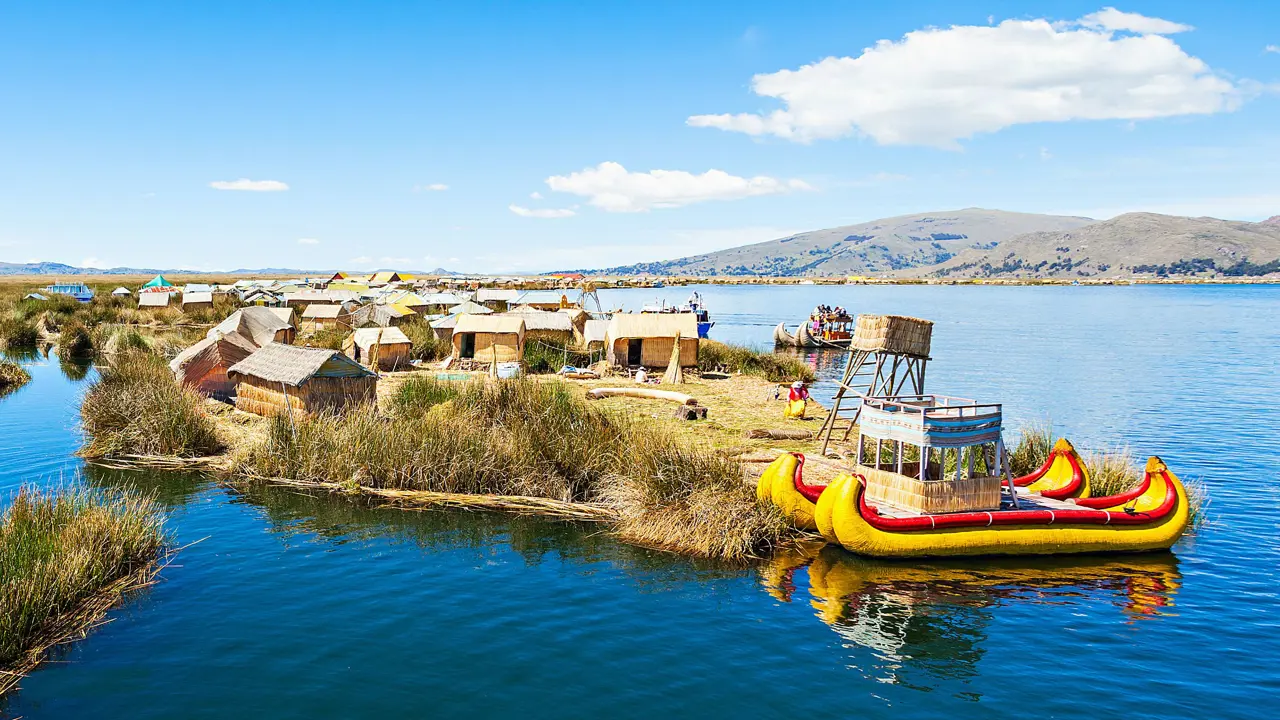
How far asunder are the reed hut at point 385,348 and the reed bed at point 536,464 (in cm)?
1538

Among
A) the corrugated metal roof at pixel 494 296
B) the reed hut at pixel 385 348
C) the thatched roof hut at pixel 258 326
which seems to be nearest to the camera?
the thatched roof hut at pixel 258 326

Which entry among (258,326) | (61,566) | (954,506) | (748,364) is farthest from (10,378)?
(954,506)

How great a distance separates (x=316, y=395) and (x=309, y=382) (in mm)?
374

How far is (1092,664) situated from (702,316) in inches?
2085

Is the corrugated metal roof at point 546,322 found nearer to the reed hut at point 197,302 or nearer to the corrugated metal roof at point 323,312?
the corrugated metal roof at point 323,312

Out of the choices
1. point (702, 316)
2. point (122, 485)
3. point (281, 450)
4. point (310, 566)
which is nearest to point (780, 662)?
point (310, 566)

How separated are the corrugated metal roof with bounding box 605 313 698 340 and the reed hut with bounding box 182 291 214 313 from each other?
145ft

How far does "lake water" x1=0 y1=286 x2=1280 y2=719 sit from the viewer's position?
9148 mm

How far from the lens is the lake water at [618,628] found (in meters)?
9.15

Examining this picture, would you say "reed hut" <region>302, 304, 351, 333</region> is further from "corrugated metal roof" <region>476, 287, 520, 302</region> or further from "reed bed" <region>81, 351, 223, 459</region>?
"reed bed" <region>81, 351, 223, 459</region>

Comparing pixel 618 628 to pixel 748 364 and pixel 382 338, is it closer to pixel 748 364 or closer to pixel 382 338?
pixel 382 338

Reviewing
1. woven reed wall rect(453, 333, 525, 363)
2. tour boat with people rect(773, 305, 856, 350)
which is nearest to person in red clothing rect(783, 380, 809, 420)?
woven reed wall rect(453, 333, 525, 363)

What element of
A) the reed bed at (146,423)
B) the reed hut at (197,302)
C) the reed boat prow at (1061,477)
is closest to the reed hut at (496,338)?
the reed bed at (146,423)

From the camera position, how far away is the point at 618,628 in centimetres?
1091
